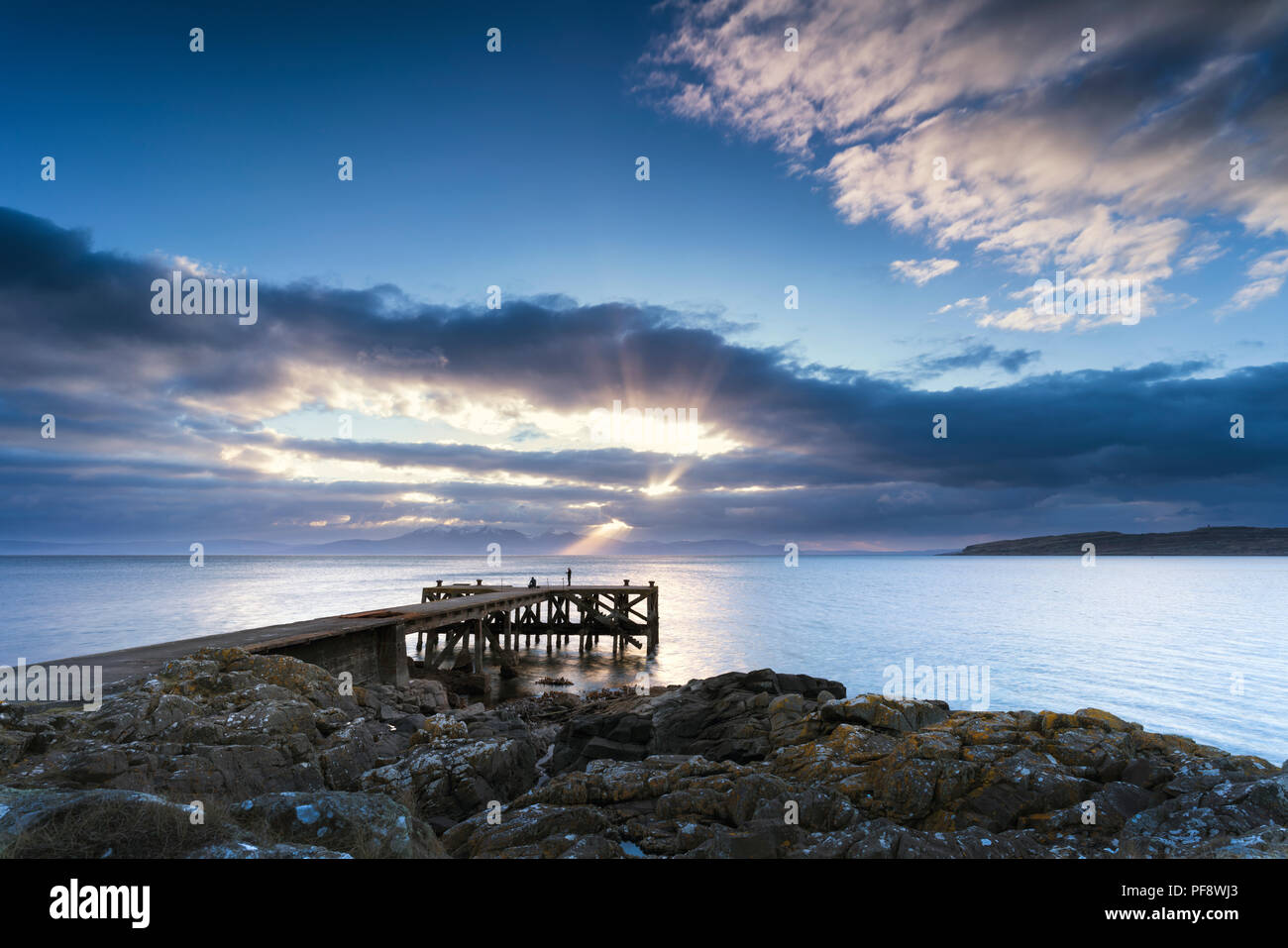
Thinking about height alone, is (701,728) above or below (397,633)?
below

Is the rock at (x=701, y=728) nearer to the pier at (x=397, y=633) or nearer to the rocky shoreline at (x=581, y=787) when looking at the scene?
the rocky shoreline at (x=581, y=787)

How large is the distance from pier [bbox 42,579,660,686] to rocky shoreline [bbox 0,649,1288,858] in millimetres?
3215

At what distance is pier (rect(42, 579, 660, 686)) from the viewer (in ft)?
51.3

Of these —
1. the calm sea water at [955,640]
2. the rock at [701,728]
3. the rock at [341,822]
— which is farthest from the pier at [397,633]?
the rock at [341,822]

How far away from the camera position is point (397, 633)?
20.2 meters

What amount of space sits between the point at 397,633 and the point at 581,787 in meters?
13.4

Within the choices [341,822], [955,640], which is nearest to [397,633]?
[341,822]

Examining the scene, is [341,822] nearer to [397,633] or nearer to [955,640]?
[397,633]

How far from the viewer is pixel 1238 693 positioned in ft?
81.7

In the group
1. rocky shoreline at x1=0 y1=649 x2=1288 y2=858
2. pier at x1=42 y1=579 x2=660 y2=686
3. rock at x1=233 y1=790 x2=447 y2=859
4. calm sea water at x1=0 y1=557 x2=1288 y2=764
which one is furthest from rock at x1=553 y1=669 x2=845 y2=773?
calm sea water at x1=0 y1=557 x2=1288 y2=764

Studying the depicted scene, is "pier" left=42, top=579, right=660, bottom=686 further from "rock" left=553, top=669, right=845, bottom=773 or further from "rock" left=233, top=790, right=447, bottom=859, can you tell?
"rock" left=233, top=790, right=447, bottom=859
